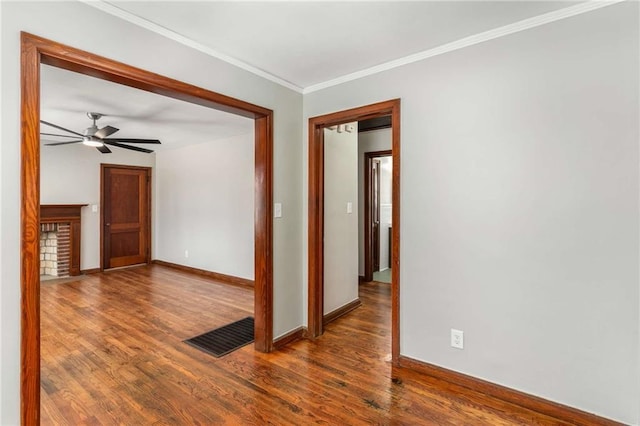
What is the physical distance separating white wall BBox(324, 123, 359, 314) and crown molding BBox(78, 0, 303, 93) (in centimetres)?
93

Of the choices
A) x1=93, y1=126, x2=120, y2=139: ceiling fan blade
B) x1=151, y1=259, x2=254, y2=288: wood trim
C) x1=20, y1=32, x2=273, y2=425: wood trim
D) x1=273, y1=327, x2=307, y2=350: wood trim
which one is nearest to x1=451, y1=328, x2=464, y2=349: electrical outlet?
x1=273, y1=327, x2=307, y2=350: wood trim

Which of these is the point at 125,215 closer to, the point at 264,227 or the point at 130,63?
the point at 264,227

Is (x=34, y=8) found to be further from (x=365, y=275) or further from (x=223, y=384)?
(x=365, y=275)

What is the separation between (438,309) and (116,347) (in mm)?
2767

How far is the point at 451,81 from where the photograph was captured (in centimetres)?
226

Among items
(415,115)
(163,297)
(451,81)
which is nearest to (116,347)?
(163,297)

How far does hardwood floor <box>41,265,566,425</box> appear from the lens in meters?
1.90

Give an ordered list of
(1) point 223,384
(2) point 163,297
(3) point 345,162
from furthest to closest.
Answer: (2) point 163,297
(3) point 345,162
(1) point 223,384

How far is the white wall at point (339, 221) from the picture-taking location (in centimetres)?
345

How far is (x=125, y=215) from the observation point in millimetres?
6383

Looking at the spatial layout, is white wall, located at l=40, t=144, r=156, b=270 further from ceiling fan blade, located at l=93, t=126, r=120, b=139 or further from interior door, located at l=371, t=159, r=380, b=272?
interior door, located at l=371, t=159, r=380, b=272

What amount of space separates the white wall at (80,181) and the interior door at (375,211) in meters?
4.93

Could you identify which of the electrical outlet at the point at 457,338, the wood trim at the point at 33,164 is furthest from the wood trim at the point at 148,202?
the electrical outlet at the point at 457,338

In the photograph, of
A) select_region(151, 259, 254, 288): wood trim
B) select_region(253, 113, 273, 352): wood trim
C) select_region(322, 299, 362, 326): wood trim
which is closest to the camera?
select_region(253, 113, 273, 352): wood trim
